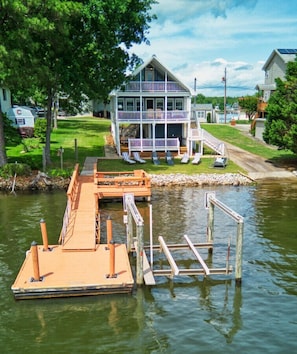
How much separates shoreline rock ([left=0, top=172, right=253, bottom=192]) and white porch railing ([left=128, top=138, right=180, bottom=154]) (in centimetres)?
681

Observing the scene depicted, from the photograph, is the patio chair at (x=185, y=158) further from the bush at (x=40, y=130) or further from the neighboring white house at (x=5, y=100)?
the neighboring white house at (x=5, y=100)

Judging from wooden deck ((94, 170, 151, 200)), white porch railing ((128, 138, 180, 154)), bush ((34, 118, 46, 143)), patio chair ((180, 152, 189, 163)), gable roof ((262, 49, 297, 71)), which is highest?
gable roof ((262, 49, 297, 71))

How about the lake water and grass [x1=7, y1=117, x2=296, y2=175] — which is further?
grass [x1=7, y1=117, x2=296, y2=175]

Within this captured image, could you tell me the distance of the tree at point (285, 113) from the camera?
31.2 metres

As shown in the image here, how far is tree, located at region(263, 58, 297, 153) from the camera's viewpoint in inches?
1227

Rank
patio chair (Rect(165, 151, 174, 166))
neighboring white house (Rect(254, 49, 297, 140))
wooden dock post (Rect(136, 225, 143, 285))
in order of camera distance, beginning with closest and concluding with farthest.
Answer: wooden dock post (Rect(136, 225, 143, 285))
patio chair (Rect(165, 151, 174, 166))
neighboring white house (Rect(254, 49, 297, 140))

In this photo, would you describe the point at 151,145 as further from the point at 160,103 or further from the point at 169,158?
the point at 160,103

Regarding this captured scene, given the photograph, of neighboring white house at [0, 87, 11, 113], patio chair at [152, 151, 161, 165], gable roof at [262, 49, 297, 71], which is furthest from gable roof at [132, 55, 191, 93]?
neighboring white house at [0, 87, 11, 113]

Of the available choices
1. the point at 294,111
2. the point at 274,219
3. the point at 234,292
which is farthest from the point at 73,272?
the point at 294,111

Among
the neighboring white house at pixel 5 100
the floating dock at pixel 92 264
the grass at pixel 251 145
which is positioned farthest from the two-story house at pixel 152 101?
the floating dock at pixel 92 264

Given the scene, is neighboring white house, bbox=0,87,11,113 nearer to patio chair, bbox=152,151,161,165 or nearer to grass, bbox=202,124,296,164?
patio chair, bbox=152,151,161,165

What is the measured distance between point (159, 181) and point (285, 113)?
1197 cm

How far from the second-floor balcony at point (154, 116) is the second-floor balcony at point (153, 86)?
1995 millimetres

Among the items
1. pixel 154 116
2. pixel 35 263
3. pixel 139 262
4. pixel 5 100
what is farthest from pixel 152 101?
pixel 35 263
